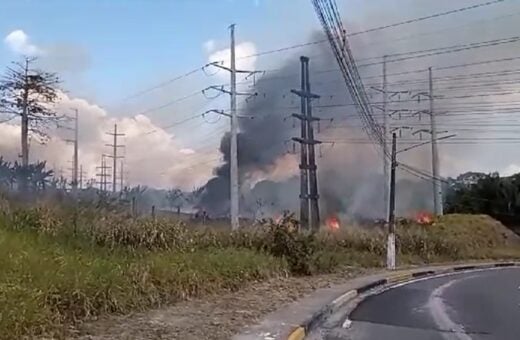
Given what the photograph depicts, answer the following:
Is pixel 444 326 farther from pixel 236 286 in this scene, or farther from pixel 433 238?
pixel 433 238

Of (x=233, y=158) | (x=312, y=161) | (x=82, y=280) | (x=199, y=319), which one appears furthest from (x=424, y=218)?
(x=82, y=280)

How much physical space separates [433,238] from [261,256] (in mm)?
27221

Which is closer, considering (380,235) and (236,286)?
(236,286)

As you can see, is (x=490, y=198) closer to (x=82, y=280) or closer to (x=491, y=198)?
(x=491, y=198)

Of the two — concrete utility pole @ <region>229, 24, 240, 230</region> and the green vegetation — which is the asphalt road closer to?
concrete utility pole @ <region>229, 24, 240, 230</region>

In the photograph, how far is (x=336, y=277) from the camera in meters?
26.7

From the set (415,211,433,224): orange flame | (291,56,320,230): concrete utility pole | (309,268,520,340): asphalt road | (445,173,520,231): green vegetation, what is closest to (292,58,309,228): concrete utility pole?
(291,56,320,230): concrete utility pole

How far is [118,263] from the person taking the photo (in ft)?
47.6

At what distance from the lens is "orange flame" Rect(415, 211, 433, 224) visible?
56.2 m

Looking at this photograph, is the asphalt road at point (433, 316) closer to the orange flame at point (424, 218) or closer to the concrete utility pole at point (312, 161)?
the concrete utility pole at point (312, 161)

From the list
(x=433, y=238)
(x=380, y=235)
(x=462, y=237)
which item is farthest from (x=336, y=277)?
(x=462, y=237)

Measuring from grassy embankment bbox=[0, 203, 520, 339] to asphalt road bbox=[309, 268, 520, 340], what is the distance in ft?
11.3

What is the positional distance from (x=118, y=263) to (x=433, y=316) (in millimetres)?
7122

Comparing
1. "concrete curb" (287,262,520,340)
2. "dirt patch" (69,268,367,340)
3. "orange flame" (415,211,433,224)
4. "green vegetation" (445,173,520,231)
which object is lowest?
"concrete curb" (287,262,520,340)
